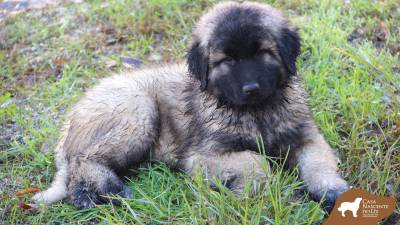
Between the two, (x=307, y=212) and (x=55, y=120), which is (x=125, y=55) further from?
(x=307, y=212)

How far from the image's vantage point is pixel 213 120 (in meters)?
3.43

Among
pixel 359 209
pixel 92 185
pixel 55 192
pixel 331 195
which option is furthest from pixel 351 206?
pixel 55 192

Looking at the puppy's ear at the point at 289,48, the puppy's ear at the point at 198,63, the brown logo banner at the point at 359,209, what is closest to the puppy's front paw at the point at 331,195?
the brown logo banner at the point at 359,209

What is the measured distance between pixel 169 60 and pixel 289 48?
191 centimetres

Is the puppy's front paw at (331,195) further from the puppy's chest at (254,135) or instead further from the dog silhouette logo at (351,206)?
the puppy's chest at (254,135)

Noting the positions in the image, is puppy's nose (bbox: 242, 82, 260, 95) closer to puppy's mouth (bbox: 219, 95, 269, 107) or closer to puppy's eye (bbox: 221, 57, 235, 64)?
puppy's mouth (bbox: 219, 95, 269, 107)

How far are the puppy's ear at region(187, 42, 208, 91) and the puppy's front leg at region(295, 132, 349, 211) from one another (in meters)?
0.78

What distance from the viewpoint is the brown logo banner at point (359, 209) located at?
260 centimetres

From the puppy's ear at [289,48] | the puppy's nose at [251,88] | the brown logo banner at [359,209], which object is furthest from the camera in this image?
the puppy's ear at [289,48]

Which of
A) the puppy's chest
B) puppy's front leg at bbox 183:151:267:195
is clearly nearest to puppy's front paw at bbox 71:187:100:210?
puppy's front leg at bbox 183:151:267:195

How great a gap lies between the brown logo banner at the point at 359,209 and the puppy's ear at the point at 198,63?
113 cm

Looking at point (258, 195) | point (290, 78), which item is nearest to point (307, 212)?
point (258, 195)

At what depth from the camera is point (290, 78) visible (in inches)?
132

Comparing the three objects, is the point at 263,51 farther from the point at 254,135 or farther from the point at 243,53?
the point at 254,135
